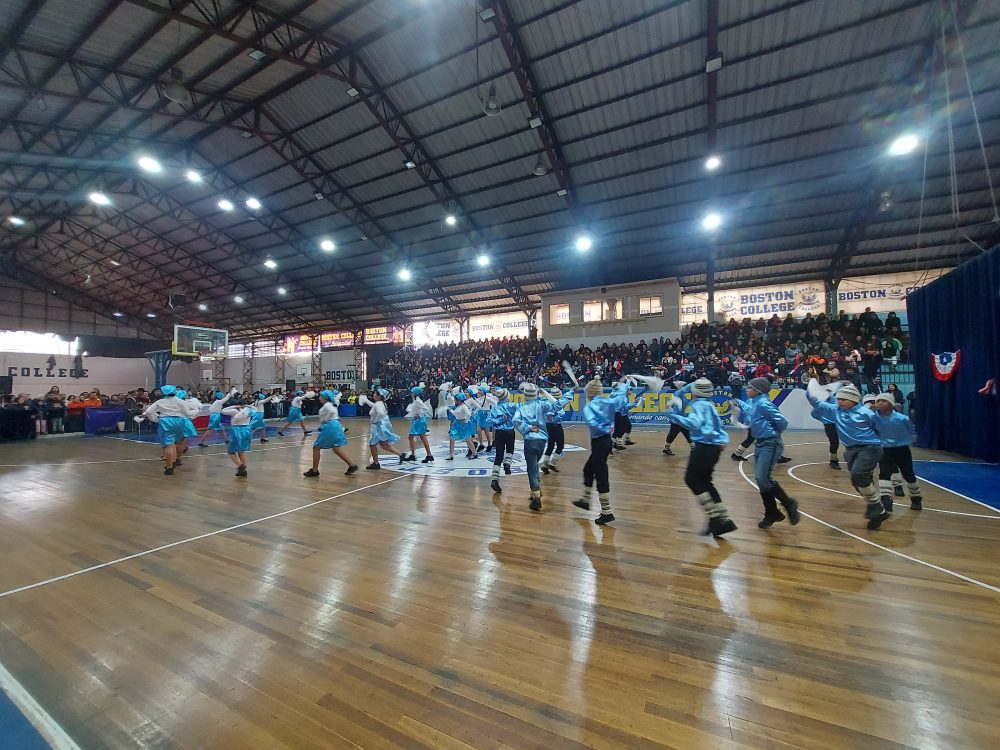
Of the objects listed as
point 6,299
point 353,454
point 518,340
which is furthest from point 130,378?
point 353,454

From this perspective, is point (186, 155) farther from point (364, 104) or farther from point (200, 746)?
point (200, 746)

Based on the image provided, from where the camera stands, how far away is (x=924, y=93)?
11445mm

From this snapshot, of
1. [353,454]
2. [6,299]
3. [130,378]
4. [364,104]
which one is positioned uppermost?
[364,104]

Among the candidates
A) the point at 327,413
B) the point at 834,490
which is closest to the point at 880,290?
the point at 834,490

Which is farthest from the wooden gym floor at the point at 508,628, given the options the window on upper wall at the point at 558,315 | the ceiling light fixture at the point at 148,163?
the window on upper wall at the point at 558,315

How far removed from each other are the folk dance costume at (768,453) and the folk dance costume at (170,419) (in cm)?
1060

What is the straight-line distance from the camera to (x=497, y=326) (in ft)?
96.6

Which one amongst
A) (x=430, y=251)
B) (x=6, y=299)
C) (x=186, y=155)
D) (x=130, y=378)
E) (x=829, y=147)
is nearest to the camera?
(x=829, y=147)

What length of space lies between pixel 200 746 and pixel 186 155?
76.4 ft

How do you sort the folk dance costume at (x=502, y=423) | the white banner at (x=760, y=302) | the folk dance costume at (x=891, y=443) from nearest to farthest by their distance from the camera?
the folk dance costume at (x=891, y=443)
the folk dance costume at (x=502, y=423)
the white banner at (x=760, y=302)

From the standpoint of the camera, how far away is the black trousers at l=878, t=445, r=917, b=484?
5.02m

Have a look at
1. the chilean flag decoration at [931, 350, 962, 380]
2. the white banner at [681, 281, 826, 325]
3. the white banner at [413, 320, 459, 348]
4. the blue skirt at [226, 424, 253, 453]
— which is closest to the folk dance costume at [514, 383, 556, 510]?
the blue skirt at [226, 424, 253, 453]

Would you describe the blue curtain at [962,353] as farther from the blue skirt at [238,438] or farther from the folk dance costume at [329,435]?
the blue skirt at [238,438]

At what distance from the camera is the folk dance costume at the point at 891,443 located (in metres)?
4.96
